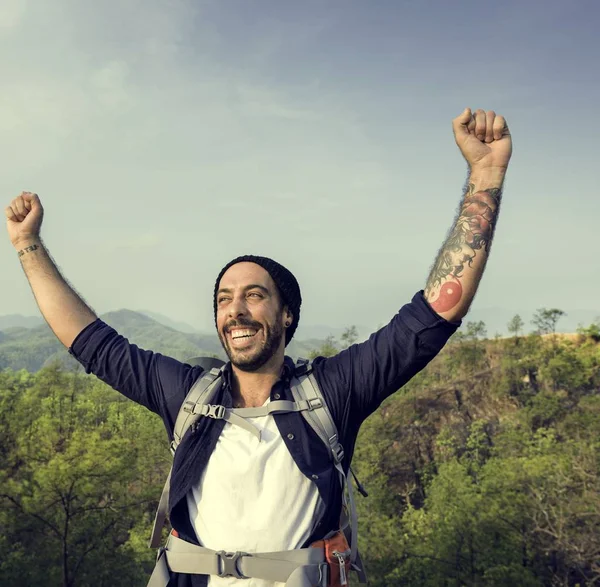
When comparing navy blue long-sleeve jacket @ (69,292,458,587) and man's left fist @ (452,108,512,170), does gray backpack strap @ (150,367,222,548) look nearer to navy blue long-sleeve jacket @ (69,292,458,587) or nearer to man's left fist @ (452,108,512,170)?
navy blue long-sleeve jacket @ (69,292,458,587)

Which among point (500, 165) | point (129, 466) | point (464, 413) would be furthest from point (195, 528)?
point (464, 413)

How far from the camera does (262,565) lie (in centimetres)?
245

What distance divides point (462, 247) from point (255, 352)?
117cm

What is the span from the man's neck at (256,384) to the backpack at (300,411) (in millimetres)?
130

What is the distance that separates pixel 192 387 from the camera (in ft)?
9.45

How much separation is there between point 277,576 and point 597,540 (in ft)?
102

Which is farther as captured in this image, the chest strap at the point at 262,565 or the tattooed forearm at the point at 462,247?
the tattooed forearm at the point at 462,247

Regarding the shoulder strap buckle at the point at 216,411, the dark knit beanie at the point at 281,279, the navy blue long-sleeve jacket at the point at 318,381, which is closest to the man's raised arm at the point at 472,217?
the navy blue long-sleeve jacket at the point at 318,381

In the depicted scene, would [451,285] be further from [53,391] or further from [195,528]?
[53,391]

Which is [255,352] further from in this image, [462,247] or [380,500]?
[380,500]

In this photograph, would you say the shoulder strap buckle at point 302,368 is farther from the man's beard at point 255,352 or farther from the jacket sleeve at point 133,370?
the jacket sleeve at point 133,370

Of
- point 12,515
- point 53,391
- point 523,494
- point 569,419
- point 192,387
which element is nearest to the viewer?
point 192,387

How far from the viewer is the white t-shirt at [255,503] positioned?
250 cm

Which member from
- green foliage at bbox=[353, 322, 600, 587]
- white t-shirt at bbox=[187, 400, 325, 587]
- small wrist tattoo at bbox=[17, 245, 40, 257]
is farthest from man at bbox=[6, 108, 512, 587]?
green foliage at bbox=[353, 322, 600, 587]
